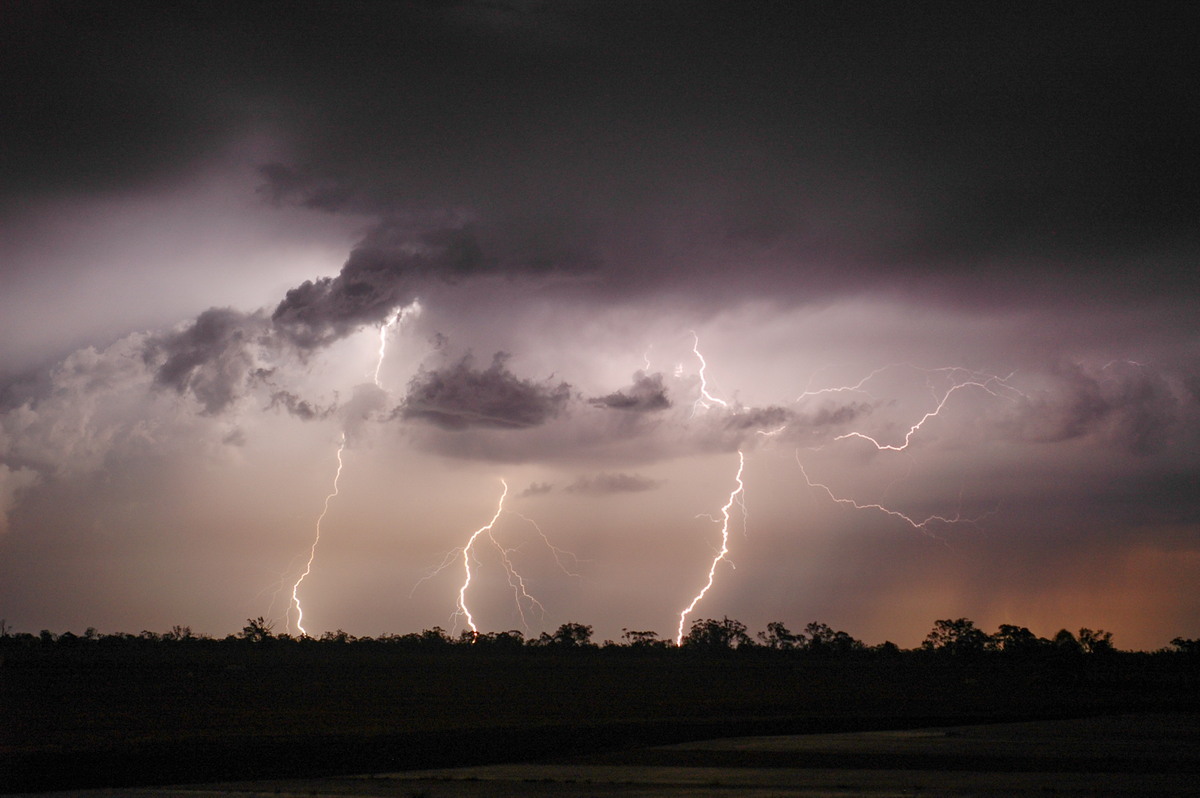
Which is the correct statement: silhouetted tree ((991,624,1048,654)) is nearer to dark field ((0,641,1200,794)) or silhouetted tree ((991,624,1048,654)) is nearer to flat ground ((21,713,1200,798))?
dark field ((0,641,1200,794))

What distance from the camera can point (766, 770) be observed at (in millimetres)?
23875

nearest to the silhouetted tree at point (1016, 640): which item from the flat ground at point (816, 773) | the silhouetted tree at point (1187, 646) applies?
the silhouetted tree at point (1187, 646)

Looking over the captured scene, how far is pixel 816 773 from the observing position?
23219 millimetres

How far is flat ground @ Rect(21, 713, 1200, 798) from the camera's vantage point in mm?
20219

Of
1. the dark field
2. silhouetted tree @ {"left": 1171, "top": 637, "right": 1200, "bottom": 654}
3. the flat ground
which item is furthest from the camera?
silhouetted tree @ {"left": 1171, "top": 637, "right": 1200, "bottom": 654}

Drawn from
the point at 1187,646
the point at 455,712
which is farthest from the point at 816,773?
the point at 1187,646

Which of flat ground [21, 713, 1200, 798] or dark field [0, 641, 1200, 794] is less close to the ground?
flat ground [21, 713, 1200, 798]

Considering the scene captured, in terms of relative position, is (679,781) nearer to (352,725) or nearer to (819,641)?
(352,725)

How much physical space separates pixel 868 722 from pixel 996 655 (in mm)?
119090

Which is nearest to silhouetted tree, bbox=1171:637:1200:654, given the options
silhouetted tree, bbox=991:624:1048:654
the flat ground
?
silhouetted tree, bbox=991:624:1048:654

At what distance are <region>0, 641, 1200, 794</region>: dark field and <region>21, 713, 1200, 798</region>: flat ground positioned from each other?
31 centimetres

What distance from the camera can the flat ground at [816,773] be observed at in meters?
20.2

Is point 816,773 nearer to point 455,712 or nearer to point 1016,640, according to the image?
point 455,712

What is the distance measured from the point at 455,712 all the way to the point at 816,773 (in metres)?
22.5
